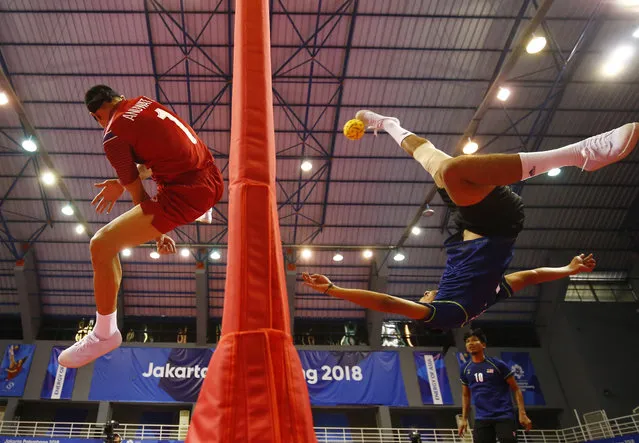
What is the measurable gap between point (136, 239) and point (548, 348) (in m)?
23.7

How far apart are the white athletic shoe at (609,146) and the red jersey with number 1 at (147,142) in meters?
2.58

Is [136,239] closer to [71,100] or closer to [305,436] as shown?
[305,436]

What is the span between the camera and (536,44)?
12648 millimetres

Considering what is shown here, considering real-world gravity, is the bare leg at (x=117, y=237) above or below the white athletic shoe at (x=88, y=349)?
above

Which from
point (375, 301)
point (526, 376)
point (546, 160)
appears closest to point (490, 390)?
point (375, 301)

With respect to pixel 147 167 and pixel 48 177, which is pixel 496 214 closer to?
pixel 147 167

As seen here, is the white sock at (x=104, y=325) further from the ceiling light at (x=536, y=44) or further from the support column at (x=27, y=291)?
the support column at (x=27, y=291)

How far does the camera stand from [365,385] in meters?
20.0

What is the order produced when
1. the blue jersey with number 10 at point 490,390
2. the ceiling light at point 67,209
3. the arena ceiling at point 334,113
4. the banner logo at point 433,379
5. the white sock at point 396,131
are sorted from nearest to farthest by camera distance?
the white sock at point 396,131
the blue jersey with number 10 at point 490,390
the arena ceiling at point 334,113
the ceiling light at point 67,209
the banner logo at point 433,379

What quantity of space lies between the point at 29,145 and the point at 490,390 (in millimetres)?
16647

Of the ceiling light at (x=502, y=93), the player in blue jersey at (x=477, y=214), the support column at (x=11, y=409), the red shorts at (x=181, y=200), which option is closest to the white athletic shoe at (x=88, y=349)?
the red shorts at (x=181, y=200)

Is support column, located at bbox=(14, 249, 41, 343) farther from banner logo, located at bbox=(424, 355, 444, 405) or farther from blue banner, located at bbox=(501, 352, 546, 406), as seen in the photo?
blue banner, located at bbox=(501, 352, 546, 406)

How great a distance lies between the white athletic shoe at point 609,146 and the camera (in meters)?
2.81

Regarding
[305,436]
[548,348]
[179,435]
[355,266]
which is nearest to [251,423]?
[305,436]
